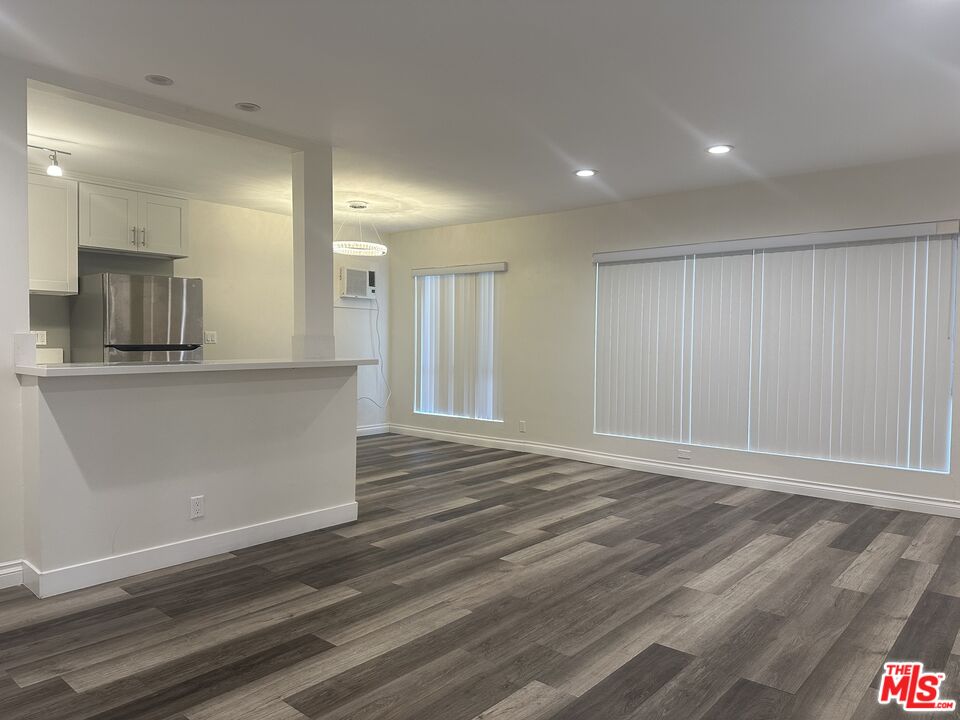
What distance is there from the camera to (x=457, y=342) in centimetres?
719

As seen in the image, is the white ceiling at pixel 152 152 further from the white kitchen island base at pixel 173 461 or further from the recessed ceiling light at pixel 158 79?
the white kitchen island base at pixel 173 461

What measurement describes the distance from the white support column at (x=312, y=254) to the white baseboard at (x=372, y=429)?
3492 millimetres

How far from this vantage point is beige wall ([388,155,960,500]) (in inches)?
176

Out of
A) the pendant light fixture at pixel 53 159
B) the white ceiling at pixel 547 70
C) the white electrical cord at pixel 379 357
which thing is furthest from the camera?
the white electrical cord at pixel 379 357

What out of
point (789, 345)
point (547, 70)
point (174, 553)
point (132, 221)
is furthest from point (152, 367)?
point (789, 345)

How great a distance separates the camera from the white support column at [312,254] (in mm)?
4012

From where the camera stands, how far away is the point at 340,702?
205cm

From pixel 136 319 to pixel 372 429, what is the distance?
332cm

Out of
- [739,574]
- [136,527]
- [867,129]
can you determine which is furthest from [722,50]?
[136,527]

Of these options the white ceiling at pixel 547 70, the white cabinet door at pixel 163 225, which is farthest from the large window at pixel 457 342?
the white cabinet door at pixel 163 225

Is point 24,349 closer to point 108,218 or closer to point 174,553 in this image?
point 174,553

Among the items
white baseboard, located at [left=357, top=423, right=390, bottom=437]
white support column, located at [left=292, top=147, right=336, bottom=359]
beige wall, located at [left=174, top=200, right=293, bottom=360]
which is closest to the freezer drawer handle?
beige wall, located at [left=174, top=200, right=293, bottom=360]

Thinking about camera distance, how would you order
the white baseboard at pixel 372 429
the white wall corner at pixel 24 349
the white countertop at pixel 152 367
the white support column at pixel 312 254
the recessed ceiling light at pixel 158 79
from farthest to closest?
the white baseboard at pixel 372 429
the white support column at pixel 312 254
the recessed ceiling light at pixel 158 79
the white wall corner at pixel 24 349
the white countertop at pixel 152 367

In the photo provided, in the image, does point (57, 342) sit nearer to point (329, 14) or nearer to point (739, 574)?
point (329, 14)
